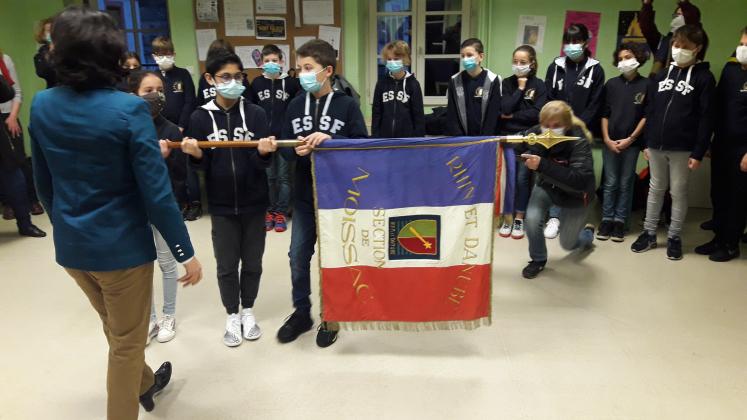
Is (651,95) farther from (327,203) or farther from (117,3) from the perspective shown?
(117,3)

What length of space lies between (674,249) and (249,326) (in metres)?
2.91

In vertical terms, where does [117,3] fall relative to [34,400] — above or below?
above

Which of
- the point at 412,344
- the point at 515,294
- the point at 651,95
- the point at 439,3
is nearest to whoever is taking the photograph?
the point at 412,344

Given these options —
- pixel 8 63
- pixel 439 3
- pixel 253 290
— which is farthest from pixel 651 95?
pixel 8 63

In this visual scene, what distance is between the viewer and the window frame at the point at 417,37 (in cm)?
530

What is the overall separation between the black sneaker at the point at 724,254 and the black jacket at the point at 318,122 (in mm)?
2709

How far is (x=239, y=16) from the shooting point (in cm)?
519

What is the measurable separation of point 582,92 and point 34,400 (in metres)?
4.03

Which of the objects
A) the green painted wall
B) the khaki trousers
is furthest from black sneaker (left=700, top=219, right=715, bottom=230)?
the green painted wall

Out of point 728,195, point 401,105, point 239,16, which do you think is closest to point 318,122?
point 401,105

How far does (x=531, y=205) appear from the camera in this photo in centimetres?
330

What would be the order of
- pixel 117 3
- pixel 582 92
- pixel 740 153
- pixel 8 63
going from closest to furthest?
pixel 740 153, pixel 582 92, pixel 8 63, pixel 117 3

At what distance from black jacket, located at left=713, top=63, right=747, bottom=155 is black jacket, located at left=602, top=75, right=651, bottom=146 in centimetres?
51

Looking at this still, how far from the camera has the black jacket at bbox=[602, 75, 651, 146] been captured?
4016 mm
